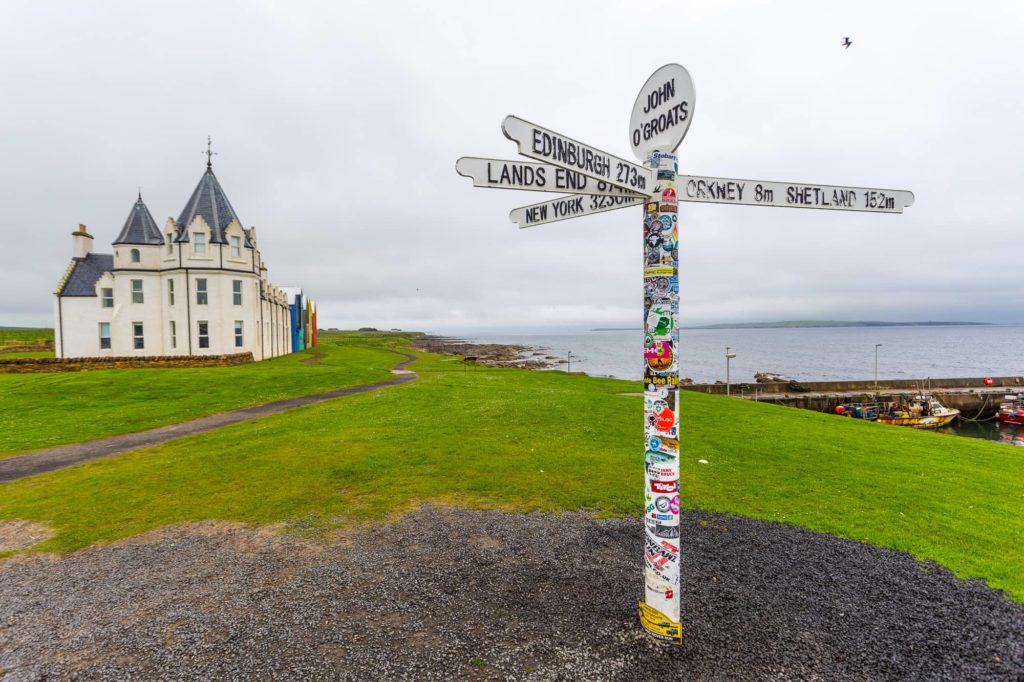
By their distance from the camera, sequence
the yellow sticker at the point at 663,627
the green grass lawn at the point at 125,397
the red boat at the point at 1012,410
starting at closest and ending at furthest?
the yellow sticker at the point at 663,627 → the green grass lawn at the point at 125,397 → the red boat at the point at 1012,410

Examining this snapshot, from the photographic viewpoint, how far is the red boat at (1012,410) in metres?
42.5

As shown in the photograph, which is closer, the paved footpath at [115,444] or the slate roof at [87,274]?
the paved footpath at [115,444]

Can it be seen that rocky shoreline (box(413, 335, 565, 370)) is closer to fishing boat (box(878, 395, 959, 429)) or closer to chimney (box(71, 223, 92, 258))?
chimney (box(71, 223, 92, 258))

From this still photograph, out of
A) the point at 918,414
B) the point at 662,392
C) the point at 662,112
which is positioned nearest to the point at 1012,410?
the point at 918,414

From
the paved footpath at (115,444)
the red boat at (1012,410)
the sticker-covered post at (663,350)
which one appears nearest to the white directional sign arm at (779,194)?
the sticker-covered post at (663,350)

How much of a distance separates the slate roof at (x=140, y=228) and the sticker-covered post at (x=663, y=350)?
45121 mm

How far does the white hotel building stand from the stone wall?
2026 mm

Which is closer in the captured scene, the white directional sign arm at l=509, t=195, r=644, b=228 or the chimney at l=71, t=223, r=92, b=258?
the white directional sign arm at l=509, t=195, r=644, b=228

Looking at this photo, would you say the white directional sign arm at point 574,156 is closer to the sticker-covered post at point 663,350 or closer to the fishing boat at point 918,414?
the sticker-covered post at point 663,350

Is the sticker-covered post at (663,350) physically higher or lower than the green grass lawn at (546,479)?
higher

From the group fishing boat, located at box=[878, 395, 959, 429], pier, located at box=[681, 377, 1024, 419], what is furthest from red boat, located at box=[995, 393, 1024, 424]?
fishing boat, located at box=[878, 395, 959, 429]

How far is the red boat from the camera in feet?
139

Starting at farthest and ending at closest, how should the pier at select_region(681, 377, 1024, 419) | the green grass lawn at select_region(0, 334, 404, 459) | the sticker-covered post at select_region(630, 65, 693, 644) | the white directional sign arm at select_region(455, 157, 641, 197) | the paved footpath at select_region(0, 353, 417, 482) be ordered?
the pier at select_region(681, 377, 1024, 419) → the green grass lawn at select_region(0, 334, 404, 459) → the paved footpath at select_region(0, 353, 417, 482) → the sticker-covered post at select_region(630, 65, 693, 644) → the white directional sign arm at select_region(455, 157, 641, 197)

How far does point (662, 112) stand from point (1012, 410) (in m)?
63.2
